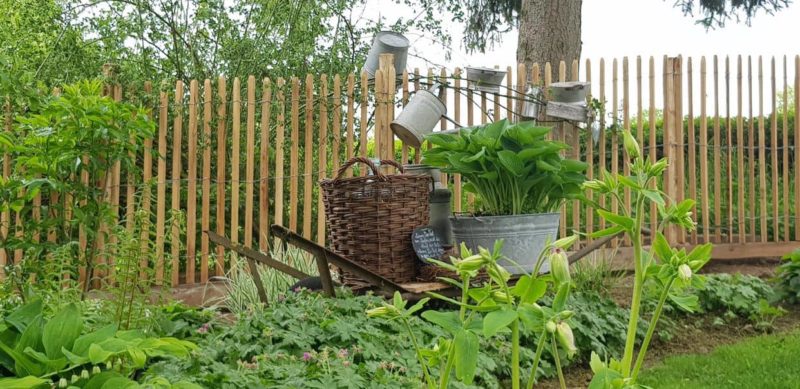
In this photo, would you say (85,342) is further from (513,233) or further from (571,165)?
(571,165)

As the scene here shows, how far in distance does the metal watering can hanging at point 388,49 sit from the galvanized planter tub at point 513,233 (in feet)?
7.19

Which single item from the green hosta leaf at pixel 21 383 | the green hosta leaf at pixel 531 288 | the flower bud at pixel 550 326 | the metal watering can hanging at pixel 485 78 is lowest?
the green hosta leaf at pixel 21 383

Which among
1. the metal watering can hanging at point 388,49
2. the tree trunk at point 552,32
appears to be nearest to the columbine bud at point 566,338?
the metal watering can hanging at point 388,49

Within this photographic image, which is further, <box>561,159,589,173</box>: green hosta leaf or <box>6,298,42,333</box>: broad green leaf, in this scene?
<box>561,159,589,173</box>: green hosta leaf

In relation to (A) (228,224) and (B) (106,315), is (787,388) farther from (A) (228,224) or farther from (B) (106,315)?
(A) (228,224)

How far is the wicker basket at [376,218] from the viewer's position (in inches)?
149

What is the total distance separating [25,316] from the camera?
202 cm

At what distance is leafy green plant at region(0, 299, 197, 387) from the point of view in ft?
5.49

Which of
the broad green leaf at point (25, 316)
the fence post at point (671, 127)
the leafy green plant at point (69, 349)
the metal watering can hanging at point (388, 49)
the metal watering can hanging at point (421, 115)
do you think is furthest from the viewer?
the fence post at point (671, 127)

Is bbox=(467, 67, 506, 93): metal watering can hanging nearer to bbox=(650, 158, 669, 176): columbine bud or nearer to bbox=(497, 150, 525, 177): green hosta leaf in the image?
bbox=(497, 150, 525, 177): green hosta leaf

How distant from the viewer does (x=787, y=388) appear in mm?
3396

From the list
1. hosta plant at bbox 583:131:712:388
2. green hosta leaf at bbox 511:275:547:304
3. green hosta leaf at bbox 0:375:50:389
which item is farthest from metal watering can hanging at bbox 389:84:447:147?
green hosta leaf at bbox 511:275:547:304

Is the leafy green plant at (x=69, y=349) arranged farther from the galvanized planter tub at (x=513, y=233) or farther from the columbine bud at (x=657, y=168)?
the galvanized planter tub at (x=513, y=233)

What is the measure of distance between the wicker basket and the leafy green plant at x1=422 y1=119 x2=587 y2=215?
219mm
